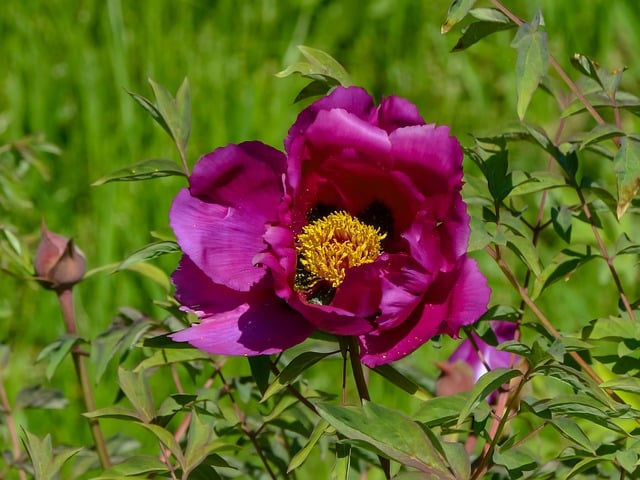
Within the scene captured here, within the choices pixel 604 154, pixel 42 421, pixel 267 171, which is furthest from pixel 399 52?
pixel 267 171

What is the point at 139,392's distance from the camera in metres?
0.95

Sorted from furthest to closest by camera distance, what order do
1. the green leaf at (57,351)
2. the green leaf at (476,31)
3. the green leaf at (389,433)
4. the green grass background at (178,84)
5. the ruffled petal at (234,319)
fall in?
the green grass background at (178,84)
the green leaf at (57,351)
the green leaf at (476,31)
the ruffled petal at (234,319)
the green leaf at (389,433)

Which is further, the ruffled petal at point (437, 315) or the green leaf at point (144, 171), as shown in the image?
the green leaf at point (144, 171)

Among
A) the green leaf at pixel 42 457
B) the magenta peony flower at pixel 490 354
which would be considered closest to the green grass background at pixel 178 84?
the magenta peony flower at pixel 490 354

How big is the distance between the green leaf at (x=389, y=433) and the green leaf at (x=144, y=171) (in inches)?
11.1

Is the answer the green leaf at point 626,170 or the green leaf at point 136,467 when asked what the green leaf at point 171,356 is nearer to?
the green leaf at point 136,467

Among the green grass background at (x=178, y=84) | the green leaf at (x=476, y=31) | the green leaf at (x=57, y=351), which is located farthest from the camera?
the green grass background at (x=178, y=84)

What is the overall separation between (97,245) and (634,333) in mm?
1676

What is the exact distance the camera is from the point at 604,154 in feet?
3.46

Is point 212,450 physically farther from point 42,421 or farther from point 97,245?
point 97,245

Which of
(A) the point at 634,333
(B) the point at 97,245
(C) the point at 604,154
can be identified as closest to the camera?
(A) the point at 634,333

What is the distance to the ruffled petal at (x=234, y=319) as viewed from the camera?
0.82 metres

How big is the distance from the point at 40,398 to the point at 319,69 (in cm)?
56

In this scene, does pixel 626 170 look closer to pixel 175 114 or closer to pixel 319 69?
pixel 319 69
